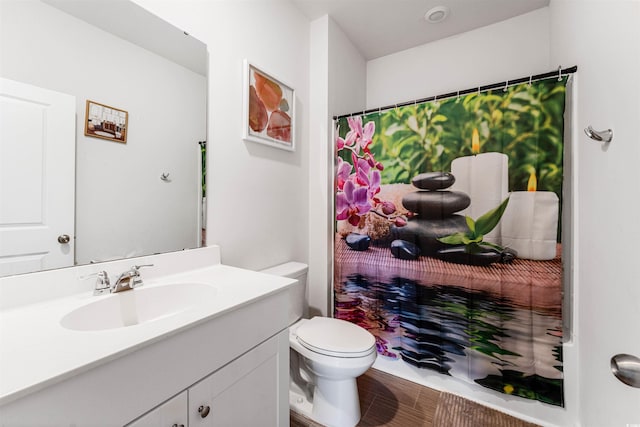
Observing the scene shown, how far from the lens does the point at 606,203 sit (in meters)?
0.94

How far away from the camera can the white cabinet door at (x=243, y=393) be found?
2.50 feet

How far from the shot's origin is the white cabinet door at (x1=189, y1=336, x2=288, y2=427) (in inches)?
30.0

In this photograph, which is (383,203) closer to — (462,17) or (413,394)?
(413,394)

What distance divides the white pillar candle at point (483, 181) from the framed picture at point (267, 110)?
3.47 ft

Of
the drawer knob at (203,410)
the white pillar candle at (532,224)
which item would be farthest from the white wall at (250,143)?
the white pillar candle at (532,224)

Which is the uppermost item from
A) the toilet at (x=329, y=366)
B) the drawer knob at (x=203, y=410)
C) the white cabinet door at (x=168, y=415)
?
the white cabinet door at (x=168, y=415)

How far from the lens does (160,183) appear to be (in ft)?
3.79

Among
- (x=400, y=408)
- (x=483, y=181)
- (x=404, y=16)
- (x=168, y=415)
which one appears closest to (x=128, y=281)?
(x=168, y=415)

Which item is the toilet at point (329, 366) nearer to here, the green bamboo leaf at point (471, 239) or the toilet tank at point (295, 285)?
the toilet tank at point (295, 285)

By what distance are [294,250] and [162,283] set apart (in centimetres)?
94

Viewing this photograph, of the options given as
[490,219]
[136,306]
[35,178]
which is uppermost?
[35,178]

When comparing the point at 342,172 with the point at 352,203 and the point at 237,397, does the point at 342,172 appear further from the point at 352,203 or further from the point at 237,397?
the point at 237,397

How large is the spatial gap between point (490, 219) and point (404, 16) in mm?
1586

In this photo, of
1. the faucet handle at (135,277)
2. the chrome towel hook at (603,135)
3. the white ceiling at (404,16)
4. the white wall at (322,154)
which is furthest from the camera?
the white wall at (322,154)
